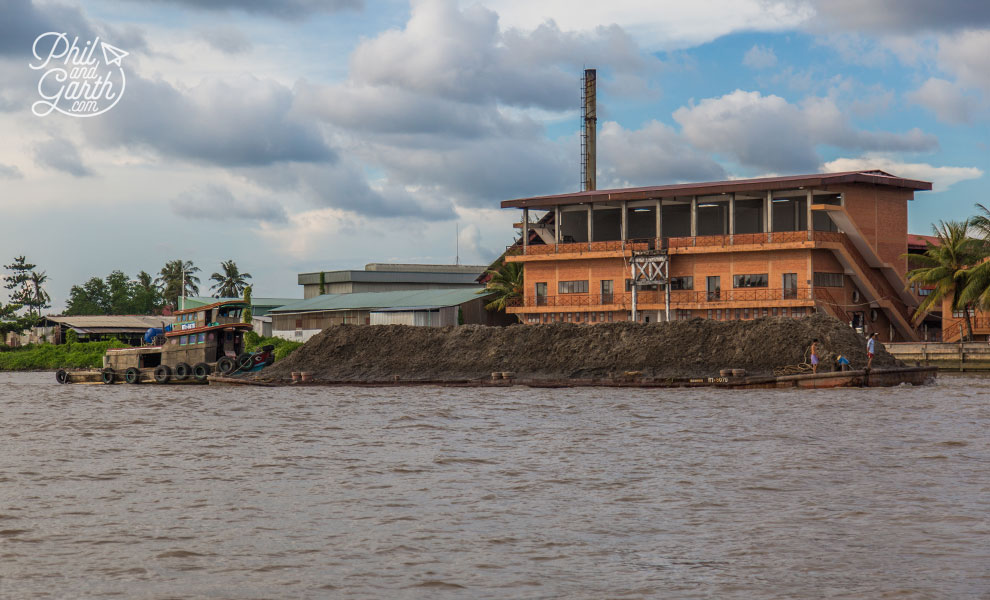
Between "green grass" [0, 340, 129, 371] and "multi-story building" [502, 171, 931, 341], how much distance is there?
1495 inches

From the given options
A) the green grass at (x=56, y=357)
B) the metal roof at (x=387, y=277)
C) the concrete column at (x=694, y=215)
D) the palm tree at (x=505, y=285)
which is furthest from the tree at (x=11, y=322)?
the concrete column at (x=694, y=215)

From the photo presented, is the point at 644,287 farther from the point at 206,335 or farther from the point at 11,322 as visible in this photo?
the point at 11,322

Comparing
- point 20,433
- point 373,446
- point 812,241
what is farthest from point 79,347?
point 373,446

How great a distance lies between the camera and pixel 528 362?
48.4 m

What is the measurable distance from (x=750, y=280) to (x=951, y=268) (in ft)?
35.0

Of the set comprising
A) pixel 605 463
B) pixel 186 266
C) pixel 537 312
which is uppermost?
pixel 186 266

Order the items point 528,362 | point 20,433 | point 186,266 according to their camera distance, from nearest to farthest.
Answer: point 20,433, point 528,362, point 186,266

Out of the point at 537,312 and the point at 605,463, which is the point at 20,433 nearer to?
the point at 605,463

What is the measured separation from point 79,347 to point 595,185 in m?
44.3

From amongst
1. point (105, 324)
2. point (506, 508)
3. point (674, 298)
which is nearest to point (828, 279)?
point (674, 298)

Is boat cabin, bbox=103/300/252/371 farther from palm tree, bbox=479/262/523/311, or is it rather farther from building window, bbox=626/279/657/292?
building window, bbox=626/279/657/292

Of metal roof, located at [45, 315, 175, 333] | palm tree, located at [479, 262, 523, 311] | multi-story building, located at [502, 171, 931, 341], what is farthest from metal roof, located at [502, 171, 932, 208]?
metal roof, located at [45, 315, 175, 333]

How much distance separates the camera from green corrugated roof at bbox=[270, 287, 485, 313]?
235 ft

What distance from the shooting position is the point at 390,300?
75.4 meters
